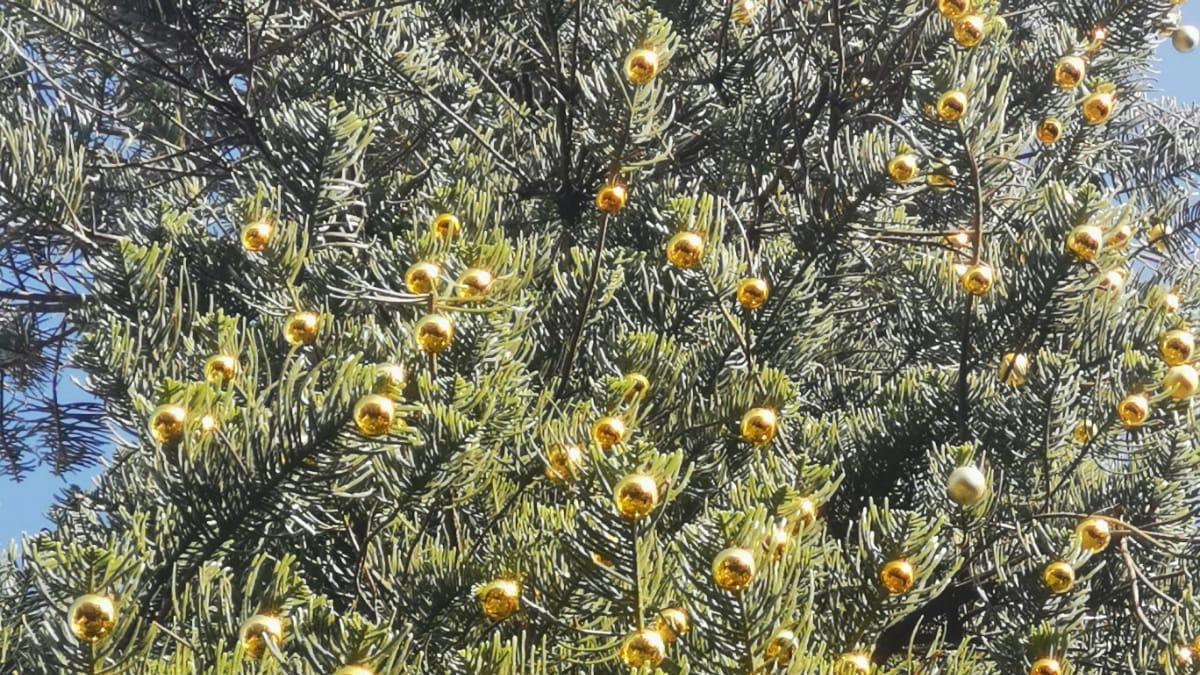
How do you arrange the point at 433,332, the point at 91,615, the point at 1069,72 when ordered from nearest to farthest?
the point at 91,615, the point at 433,332, the point at 1069,72

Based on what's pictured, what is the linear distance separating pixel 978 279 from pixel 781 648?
0.78 metres

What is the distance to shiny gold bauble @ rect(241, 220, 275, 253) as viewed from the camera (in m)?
1.62

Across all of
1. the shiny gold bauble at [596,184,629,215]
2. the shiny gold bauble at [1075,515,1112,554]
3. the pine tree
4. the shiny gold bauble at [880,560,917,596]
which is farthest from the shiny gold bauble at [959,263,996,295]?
the shiny gold bauble at [880,560,917,596]

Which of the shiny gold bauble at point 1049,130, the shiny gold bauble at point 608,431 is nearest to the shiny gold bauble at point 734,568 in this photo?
the shiny gold bauble at point 608,431

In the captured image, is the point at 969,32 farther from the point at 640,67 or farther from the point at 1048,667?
the point at 1048,667

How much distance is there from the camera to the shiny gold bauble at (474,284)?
5.00 feet

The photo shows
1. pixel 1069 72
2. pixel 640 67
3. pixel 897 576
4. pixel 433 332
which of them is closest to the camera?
pixel 897 576

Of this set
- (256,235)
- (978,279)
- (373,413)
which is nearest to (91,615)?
(373,413)

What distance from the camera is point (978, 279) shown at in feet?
5.70

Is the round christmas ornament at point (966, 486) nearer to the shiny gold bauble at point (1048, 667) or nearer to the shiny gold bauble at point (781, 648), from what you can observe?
the shiny gold bauble at point (1048, 667)

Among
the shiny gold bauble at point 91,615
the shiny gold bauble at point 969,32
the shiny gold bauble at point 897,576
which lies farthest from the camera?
the shiny gold bauble at point 969,32

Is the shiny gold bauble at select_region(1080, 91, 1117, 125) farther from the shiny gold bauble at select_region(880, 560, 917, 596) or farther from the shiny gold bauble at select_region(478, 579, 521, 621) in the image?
the shiny gold bauble at select_region(478, 579, 521, 621)

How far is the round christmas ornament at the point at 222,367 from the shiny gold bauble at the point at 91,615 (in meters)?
0.42

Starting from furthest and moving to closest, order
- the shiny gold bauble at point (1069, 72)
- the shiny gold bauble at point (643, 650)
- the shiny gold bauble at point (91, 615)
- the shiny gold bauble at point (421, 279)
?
the shiny gold bauble at point (1069, 72) → the shiny gold bauble at point (421, 279) → the shiny gold bauble at point (643, 650) → the shiny gold bauble at point (91, 615)
